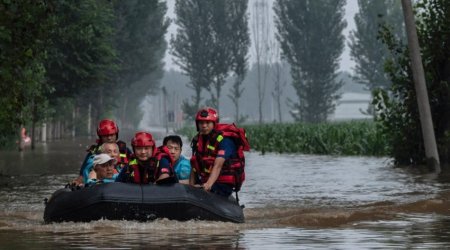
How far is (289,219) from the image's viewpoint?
16.1 metres

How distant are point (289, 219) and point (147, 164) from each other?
2.41 meters

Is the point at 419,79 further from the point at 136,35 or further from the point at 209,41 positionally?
the point at 209,41

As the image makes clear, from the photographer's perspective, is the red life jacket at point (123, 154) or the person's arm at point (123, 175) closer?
the person's arm at point (123, 175)

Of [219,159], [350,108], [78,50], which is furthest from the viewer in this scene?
[350,108]

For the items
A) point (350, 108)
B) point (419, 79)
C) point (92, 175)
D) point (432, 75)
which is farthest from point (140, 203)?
point (350, 108)

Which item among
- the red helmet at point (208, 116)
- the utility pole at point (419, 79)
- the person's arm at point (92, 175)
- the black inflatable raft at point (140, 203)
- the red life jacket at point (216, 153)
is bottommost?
the black inflatable raft at point (140, 203)

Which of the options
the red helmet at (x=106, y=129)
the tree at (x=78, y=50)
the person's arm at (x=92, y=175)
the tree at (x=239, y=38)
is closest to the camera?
the person's arm at (x=92, y=175)

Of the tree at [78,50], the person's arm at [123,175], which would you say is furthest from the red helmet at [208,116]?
the tree at [78,50]

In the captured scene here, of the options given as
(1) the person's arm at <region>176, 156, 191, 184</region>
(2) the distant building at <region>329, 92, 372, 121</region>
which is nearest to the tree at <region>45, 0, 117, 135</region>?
(1) the person's arm at <region>176, 156, 191, 184</region>

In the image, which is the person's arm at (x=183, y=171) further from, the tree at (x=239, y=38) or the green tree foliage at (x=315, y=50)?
the tree at (x=239, y=38)

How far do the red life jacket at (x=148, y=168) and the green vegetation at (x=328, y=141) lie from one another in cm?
2300

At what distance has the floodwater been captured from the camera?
504 inches

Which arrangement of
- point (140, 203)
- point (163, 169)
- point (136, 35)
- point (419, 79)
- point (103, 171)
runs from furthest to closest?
point (136, 35) < point (419, 79) < point (103, 171) < point (163, 169) < point (140, 203)

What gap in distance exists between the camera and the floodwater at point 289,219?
→ 12.8 meters
